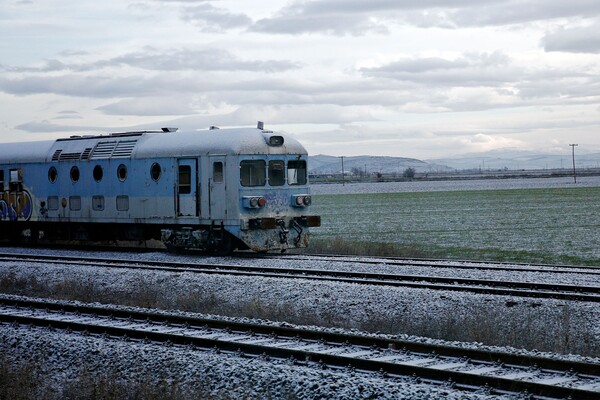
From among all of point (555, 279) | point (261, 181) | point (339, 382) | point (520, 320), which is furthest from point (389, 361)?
point (261, 181)

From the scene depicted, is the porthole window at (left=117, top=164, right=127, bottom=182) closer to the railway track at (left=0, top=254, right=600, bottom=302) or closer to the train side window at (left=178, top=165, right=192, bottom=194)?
the train side window at (left=178, top=165, right=192, bottom=194)

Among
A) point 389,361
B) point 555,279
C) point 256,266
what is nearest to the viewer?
point 389,361

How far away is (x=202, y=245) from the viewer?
78.7 ft

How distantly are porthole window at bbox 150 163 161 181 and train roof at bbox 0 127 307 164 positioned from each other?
292 mm

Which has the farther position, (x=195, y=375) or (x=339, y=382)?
(x=195, y=375)

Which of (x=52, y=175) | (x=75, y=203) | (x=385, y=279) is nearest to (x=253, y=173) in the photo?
(x=385, y=279)

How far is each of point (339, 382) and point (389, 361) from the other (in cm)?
104

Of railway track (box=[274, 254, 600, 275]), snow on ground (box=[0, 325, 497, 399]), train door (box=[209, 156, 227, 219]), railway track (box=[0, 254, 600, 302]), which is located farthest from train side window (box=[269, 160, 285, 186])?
snow on ground (box=[0, 325, 497, 399])

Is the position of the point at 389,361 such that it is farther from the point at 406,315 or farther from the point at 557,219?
the point at 557,219

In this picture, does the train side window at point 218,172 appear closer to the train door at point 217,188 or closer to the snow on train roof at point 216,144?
the train door at point 217,188

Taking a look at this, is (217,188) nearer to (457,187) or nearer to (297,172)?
(297,172)

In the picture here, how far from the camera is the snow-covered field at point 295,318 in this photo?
33.2 feet

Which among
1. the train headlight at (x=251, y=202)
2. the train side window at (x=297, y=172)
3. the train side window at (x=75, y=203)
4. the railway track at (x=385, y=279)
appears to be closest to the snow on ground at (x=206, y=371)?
the railway track at (x=385, y=279)

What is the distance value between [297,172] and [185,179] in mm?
3141
